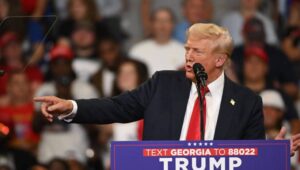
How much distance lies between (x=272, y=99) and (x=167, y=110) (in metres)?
3.67

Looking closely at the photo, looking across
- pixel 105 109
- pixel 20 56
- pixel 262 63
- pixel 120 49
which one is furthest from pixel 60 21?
pixel 105 109

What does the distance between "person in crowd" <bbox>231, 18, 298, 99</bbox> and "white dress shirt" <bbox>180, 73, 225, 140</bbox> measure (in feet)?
12.9

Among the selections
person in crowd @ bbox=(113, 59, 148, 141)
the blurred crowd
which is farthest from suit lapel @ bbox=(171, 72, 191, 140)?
person in crowd @ bbox=(113, 59, 148, 141)

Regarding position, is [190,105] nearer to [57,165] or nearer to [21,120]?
[57,165]

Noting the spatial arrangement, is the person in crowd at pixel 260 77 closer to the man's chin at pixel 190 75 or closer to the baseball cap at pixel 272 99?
the baseball cap at pixel 272 99

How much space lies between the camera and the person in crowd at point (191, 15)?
10.4 meters

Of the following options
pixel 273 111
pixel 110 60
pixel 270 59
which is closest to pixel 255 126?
pixel 273 111

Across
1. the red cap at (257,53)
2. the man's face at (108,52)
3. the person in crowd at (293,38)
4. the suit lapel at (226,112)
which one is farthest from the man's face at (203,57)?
the person in crowd at (293,38)

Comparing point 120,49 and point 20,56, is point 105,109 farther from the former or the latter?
point 120,49

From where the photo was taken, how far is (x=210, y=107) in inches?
227

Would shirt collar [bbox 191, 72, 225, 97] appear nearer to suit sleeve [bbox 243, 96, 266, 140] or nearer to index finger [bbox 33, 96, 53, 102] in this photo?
suit sleeve [bbox 243, 96, 266, 140]

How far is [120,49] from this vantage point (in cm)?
1044

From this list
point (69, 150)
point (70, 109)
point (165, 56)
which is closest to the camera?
point (70, 109)

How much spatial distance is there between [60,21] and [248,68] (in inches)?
77.1
